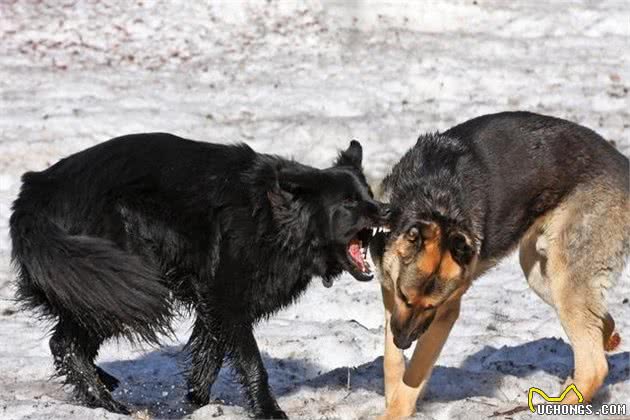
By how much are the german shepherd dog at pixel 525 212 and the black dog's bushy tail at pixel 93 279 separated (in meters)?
1.47

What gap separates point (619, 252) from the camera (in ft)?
22.8

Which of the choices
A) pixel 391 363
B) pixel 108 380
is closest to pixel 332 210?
pixel 391 363

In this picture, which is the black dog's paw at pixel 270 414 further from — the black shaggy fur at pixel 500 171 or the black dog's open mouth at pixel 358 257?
the black shaggy fur at pixel 500 171

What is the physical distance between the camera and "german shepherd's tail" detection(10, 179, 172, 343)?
5863 mm

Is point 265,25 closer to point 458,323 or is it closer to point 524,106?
point 524,106

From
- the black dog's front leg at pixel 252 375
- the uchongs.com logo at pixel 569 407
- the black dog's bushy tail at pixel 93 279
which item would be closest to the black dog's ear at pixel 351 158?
the black dog's front leg at pixel 252 375

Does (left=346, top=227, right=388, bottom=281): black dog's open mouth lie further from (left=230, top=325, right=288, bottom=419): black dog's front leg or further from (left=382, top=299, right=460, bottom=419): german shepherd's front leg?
(left=230, top=325, right=288, bottom=419): black dog's front leg

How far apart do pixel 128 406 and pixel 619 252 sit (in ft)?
11.1

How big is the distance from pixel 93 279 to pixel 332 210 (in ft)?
4.99

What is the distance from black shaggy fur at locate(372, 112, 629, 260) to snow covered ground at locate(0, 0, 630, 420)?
1.12 m

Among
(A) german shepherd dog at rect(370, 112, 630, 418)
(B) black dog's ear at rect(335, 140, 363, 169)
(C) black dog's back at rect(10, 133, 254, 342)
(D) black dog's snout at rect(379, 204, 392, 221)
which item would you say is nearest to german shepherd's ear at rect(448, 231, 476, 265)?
(A) german shepherd dog at rect(370, 112, 630, 418)

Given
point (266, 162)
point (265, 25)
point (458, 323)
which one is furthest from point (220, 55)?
point (266, 162)

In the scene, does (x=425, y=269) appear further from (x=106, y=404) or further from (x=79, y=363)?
(x=79, y=363)

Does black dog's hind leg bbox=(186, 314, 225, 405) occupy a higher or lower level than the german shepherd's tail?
lower
